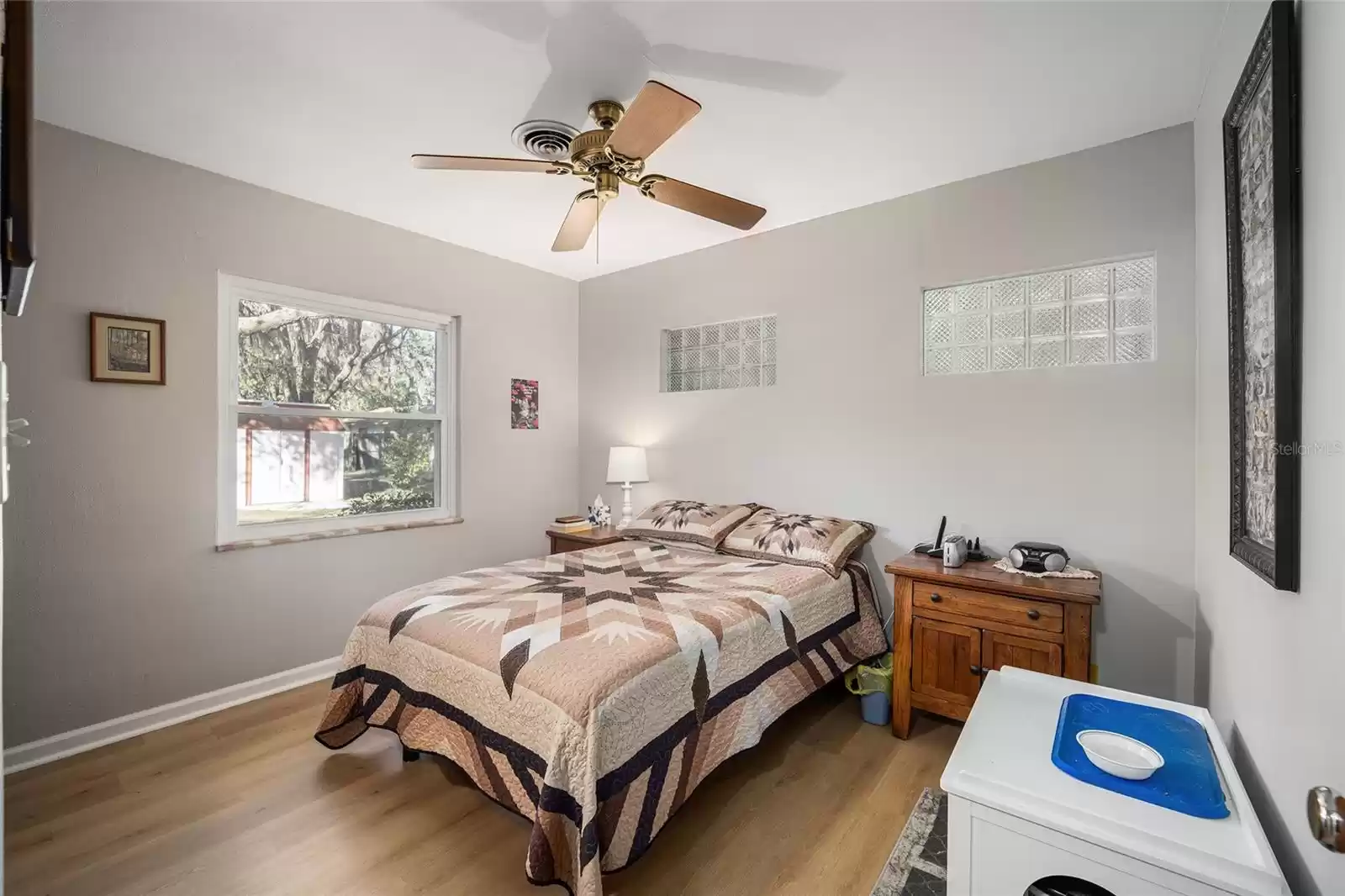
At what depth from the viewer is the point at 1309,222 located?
110 cm

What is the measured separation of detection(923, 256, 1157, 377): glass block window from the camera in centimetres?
256

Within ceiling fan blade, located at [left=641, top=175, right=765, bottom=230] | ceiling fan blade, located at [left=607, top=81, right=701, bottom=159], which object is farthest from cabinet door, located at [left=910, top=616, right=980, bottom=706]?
ceiling fan blade, located at [left=607, top=81, right=701, bottom=159]

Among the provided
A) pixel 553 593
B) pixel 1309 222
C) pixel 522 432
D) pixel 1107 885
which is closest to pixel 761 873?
pixel 1107 885

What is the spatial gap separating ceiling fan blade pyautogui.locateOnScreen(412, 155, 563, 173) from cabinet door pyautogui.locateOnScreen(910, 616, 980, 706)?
7.55ft

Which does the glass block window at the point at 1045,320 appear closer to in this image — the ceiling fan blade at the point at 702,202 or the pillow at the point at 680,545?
the ceiling fan blade at the point at 702,202

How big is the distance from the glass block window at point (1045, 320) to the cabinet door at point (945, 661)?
124 cm

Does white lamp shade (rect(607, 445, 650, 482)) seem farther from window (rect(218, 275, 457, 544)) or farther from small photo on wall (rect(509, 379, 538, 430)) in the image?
window (rect(218, 275, 457, 544))

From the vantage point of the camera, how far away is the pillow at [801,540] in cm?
290

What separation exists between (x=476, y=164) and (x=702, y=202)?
832mm

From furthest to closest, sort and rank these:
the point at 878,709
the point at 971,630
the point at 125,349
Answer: the point at 878,709
the point at 125,349
the point at 971,630

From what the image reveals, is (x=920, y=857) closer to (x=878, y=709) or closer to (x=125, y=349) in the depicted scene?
(x=878, y=709)

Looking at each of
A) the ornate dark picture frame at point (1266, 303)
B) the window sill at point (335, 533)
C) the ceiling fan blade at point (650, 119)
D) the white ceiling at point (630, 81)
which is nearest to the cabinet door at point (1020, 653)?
the ornate dark picture frame at point (1266, 303)

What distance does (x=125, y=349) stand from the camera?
2564mm

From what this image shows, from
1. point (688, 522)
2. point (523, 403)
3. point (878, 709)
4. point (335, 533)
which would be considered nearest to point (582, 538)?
point (688, 522)
